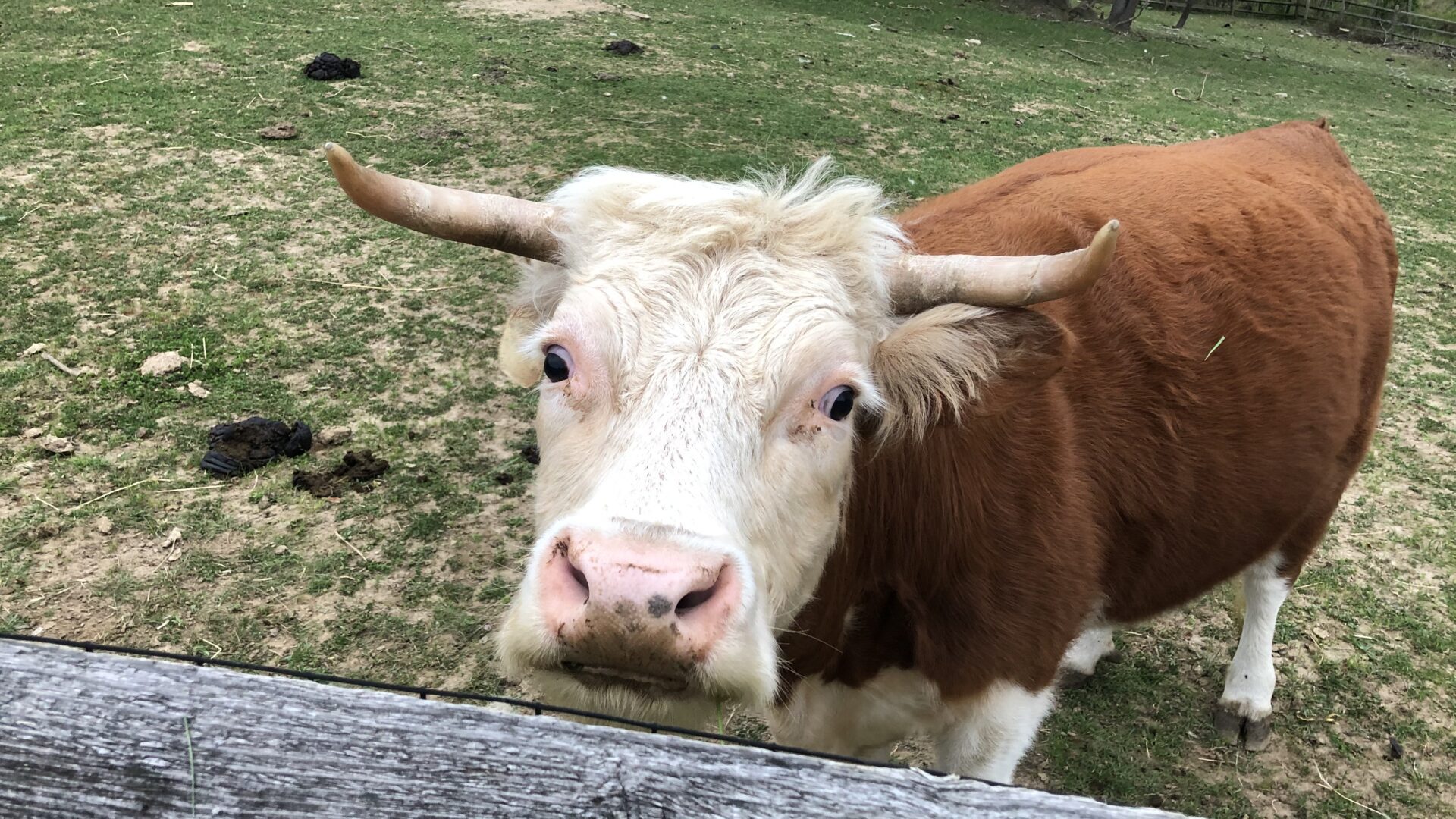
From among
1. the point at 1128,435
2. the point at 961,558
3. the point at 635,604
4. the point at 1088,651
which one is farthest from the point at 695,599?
the point at 1088,651

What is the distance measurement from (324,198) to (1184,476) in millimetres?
5418

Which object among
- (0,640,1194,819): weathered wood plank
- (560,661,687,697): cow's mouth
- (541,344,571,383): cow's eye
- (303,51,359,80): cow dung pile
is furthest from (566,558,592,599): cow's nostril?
(303,51,359,80): cow dung pile

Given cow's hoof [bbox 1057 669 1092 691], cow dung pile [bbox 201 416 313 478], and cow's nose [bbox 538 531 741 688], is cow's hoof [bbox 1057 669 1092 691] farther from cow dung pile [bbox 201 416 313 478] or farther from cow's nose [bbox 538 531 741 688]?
cow dung pile [bbox 201 416 313 478]

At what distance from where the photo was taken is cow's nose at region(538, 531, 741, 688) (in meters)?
1.31

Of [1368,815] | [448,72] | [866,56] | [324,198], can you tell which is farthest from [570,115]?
[1368,815]

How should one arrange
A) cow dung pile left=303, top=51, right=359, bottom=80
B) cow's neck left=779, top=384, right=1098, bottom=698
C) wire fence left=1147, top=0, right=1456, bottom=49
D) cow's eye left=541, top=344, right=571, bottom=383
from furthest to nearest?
wire fence left=1147, top=0, right=1456, bottom=49, cow dung pile left=303, top=51, right=359, bottom=80, cow's neck left=779, top=384, right=1098, bottom=698, cow's eye left=541, top=344, right=571, bottom=383

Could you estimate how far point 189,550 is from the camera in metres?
3.26

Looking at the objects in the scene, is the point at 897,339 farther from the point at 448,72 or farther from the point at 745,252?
the point at 448,72

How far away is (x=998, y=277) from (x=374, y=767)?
59.2 inches

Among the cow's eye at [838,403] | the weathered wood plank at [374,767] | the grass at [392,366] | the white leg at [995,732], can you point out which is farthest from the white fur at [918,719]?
the weathered wood plank at [374,767]

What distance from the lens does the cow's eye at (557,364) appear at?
5.92ft

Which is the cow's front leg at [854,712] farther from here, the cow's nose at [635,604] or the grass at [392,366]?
the cow's nose at [635,604]

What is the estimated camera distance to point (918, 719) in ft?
7.97

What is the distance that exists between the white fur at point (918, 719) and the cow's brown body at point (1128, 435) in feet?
0.21
